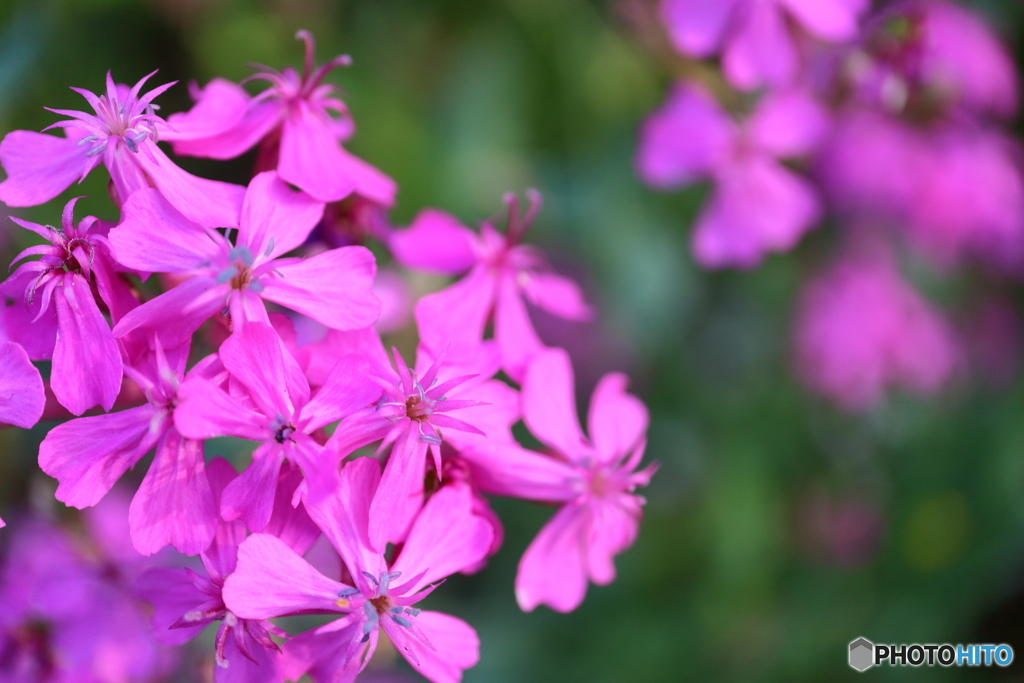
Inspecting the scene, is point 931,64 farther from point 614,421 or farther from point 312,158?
point 312,158

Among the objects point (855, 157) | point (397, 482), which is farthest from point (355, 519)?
point (855, 157)

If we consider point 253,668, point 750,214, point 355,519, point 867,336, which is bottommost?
point 253,668

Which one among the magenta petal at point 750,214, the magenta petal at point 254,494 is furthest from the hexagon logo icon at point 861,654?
the magenta petal at point 254,494

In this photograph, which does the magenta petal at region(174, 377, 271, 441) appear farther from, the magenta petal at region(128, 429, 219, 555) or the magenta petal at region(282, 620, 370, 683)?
the magenta petal at region(282, 620, 370, 683)

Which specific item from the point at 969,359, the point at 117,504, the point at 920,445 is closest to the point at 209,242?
the point at 117,504

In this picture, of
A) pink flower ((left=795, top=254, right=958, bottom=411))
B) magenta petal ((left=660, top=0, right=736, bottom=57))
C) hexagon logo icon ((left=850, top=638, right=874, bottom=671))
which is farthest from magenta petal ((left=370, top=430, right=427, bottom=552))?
pink flower ((left=795, top=254, right=958, bottom=411))
